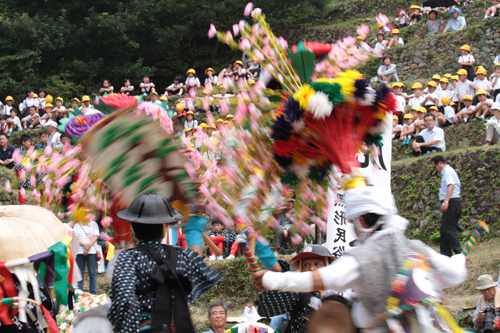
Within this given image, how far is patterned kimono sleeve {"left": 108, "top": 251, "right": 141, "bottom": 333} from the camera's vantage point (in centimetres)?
295

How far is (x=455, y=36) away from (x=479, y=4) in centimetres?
276

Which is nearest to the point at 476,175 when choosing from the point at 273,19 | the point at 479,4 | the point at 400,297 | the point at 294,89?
the point at 294,89

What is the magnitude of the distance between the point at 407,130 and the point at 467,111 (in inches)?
48.6

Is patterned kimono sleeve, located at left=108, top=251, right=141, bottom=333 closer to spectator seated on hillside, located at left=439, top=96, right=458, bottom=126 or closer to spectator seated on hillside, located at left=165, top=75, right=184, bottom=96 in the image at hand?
spectator seated on hillside, located at left=439, top=96, right=458, bottom=126

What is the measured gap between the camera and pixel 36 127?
16.0m

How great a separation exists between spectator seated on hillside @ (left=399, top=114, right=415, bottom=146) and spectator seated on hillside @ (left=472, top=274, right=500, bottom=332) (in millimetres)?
5955

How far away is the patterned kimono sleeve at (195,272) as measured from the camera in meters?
3.31

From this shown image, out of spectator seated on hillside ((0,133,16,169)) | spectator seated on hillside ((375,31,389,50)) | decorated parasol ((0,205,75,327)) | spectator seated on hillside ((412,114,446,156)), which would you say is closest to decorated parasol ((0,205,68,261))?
decorated parasol ((0,205,75,327))

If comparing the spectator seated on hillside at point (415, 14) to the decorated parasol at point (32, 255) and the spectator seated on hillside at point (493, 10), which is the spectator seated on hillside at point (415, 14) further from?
the decorated parasol at point (32, 255)

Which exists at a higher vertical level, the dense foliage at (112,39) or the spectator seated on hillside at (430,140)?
the dense foliage at (112,39)

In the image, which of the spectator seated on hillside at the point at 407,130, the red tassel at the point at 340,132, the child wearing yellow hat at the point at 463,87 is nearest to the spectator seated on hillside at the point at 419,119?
the spectator seated on hillside at the point at 407,130

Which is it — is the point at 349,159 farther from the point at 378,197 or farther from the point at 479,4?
the point at 479,4

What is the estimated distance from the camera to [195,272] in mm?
3350

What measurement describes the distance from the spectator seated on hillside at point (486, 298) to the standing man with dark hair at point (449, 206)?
2299mm
